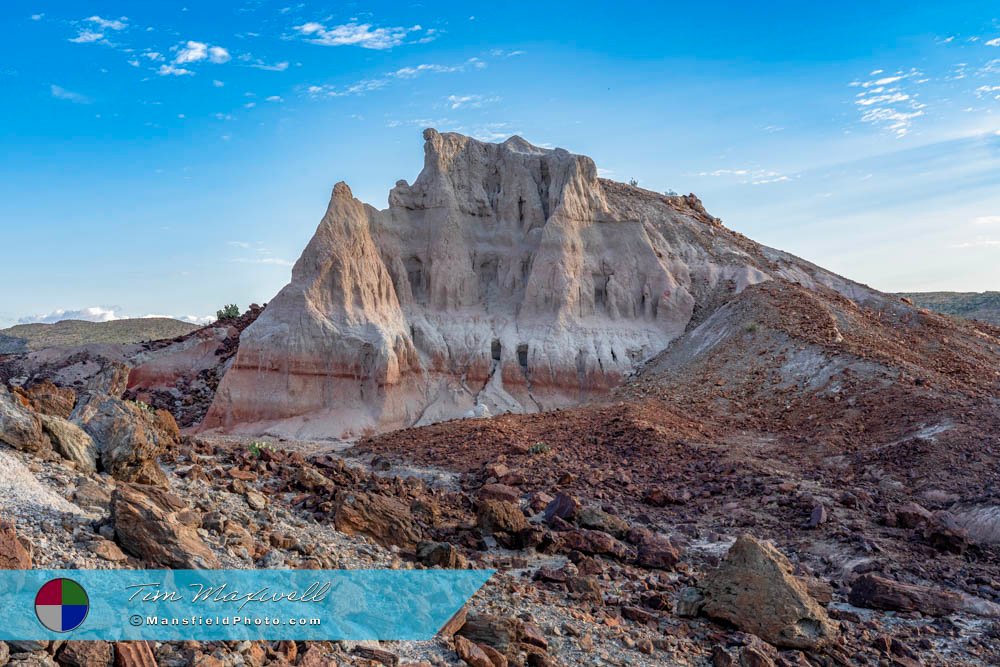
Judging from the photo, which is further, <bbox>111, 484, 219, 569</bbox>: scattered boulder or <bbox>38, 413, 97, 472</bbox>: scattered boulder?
<bbox>38, 413, 97, 472</bbox>: scattered boulder

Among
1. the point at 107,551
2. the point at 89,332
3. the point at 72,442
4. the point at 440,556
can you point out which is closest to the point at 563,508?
the point at 440,556

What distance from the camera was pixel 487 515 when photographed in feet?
33.3

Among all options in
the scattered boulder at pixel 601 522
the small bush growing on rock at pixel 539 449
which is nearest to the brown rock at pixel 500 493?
the scattered boulder at pixel 601 522

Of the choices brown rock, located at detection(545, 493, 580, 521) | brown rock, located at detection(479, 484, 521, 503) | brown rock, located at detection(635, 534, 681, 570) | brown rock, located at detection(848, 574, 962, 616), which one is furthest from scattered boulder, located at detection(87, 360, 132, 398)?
brown rock, located at detection(848, 574, 962, 616)

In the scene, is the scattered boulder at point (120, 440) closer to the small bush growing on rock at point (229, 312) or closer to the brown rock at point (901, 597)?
the brown rock at point (901, 597)

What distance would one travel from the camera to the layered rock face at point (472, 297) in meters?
25.2

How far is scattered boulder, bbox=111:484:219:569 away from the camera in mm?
5594

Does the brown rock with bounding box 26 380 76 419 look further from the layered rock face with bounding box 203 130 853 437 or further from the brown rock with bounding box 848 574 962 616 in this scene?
the layered rock face with bounding box 203 130 853 437

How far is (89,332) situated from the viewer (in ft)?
204

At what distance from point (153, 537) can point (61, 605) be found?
3.21 ft

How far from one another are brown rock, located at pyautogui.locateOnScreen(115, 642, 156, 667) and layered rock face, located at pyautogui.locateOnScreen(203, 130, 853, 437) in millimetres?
19352

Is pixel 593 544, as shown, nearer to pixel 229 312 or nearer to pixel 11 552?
pixel 11 552

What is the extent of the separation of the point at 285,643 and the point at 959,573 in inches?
350

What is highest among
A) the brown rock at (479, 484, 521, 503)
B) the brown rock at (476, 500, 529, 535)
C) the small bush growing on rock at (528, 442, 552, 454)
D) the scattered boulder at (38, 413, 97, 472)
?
the scattered boulder at (38, 413, 97, 472)
